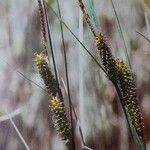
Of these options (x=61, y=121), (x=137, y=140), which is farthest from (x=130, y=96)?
(x=61, y=121)

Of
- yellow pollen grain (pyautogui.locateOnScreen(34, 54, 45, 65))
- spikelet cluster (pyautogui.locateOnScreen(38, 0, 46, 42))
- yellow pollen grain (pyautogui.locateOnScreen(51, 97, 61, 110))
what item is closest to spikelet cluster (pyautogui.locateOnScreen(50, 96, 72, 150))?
yellow pollen grain (pyautogui.locateOnScreen(51, 97, 61, 110))

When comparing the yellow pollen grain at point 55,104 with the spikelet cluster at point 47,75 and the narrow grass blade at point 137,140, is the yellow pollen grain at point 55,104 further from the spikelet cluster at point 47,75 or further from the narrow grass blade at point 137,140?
the narrow grass blade at point 137,140

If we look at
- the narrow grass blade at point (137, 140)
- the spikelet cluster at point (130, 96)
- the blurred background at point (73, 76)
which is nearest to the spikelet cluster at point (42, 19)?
the blurred background at point (73, 76)

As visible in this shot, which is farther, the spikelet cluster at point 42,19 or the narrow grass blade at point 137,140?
the spikelet cluster at point 42,19

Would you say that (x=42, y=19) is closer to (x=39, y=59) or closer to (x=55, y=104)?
(x=39, y=59)

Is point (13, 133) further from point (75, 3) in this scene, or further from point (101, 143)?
point (75, 3)

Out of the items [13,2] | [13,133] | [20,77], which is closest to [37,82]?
[20,77]

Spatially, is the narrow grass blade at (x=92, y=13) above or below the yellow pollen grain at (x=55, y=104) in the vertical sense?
above
